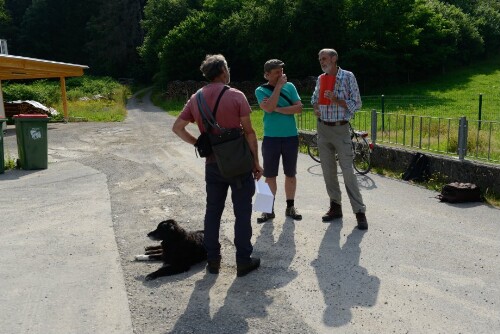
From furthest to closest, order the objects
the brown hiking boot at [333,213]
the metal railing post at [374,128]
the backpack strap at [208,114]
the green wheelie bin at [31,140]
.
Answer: the green wheelie bin at [31,140] < the metal railing post at [374,128] < the brown hiking boot at [333,213] < the backpack strap at [208,114]

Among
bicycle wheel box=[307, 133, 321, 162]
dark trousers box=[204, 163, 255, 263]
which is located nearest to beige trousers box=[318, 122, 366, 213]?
dark trousers box=[204, 163, 255, 263]

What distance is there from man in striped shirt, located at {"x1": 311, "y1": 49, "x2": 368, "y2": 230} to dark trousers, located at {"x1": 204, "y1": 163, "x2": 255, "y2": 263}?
168 centimetres

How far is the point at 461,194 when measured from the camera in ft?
23.3

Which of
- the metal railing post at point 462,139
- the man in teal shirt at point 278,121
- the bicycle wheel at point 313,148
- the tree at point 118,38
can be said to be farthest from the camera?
the tree at point 118,38

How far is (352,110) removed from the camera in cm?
579

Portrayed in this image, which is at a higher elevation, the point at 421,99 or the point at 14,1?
the point at 14,1

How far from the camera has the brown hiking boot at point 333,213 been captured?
20.6 feet

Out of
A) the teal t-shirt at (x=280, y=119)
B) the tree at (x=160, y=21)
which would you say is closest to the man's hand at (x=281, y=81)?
the teal t-shirt at (x=280, y=119)

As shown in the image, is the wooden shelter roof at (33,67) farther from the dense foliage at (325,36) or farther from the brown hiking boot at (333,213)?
the dense foliage at (325,36)

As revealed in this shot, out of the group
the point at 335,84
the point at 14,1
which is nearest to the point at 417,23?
the point at 335,84

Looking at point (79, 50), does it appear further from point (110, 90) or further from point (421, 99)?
point (421, 99)

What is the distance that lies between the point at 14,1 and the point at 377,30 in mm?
60095

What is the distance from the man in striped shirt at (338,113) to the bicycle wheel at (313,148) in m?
5.32

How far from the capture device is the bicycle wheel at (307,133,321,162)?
11.5 metres
